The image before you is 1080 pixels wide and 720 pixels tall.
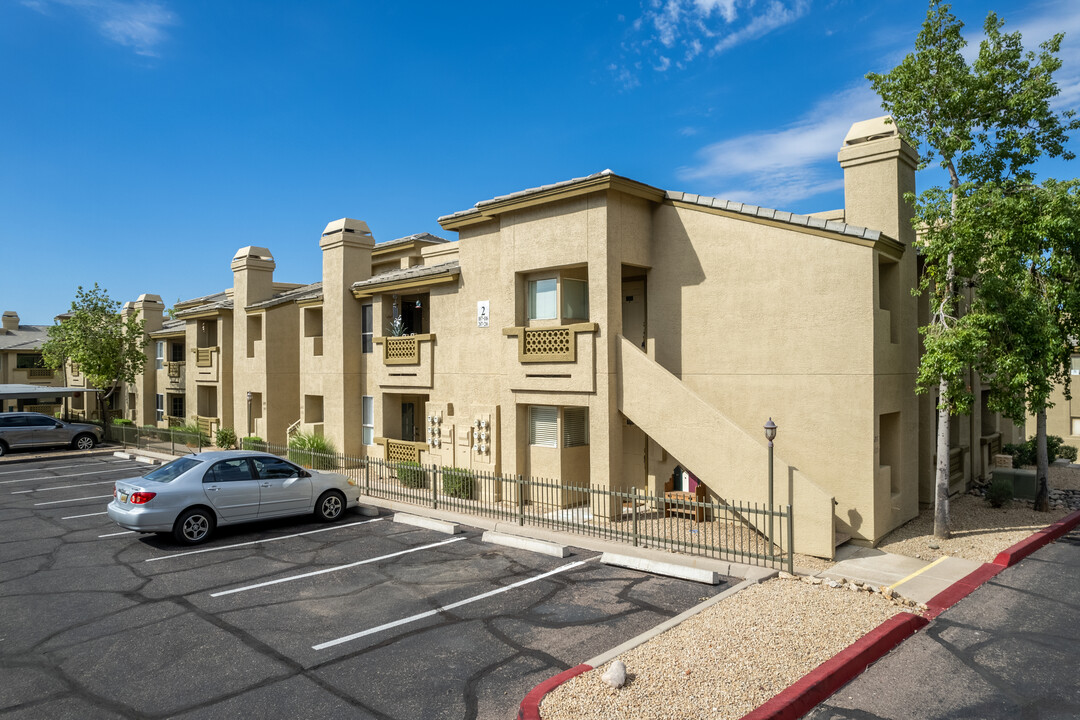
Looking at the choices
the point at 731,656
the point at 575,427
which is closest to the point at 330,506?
the point at 575,427

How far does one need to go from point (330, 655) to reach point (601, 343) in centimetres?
875

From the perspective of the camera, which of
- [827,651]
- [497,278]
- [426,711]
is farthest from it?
[497,278]

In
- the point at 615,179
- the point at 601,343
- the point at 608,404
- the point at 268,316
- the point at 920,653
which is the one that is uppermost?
the point at 615,179

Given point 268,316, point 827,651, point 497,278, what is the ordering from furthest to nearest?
1. point 268,316
2. point 497,278
3. point 827,651

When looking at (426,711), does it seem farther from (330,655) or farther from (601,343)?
(601,343)

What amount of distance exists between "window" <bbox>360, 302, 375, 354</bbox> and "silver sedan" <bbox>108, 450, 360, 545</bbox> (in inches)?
343

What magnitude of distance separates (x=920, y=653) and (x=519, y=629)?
4.87m

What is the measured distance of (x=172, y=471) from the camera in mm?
12734

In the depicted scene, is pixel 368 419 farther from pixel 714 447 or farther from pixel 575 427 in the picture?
pixel 714 447

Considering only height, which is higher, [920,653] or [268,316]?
[268,316]

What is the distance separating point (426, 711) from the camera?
6160 millimetres

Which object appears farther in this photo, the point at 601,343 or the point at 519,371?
the point at 519,371

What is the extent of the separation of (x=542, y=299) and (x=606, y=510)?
17.6 feet

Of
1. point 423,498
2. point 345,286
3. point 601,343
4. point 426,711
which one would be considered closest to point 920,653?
point 426,711
